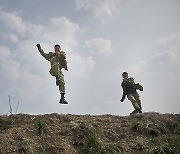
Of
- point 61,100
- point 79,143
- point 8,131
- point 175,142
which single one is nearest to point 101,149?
point 79,143

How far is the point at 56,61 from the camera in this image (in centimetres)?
1066

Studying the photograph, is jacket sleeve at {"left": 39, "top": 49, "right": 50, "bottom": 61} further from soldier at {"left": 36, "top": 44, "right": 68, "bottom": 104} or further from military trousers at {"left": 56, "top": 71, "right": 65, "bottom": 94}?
military trousers at {"left": 56, "top": 71, "right": 65, "bottom": 94}

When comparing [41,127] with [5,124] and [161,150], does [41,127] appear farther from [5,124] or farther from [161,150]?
[161,150]

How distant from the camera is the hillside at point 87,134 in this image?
22.5 ft

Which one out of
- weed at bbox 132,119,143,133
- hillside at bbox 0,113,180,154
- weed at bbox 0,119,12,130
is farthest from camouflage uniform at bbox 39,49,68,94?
weed at bbox 132,119,143,133

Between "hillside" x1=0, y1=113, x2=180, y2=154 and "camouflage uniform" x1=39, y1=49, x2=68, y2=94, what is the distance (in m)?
1.81

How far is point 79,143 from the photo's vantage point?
715cm

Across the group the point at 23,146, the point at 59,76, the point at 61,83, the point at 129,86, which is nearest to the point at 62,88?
the point at 61,83

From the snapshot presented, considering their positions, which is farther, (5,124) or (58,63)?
(58,63)

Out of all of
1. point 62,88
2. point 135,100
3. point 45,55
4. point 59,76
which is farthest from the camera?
point 135,100

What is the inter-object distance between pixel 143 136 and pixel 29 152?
295cm

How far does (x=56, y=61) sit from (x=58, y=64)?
129 millimetres

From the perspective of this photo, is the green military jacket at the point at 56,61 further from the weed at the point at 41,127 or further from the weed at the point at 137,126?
the weed at the point at 137,126

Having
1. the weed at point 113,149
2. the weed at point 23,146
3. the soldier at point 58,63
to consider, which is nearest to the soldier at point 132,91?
the soldier at point 58,63
